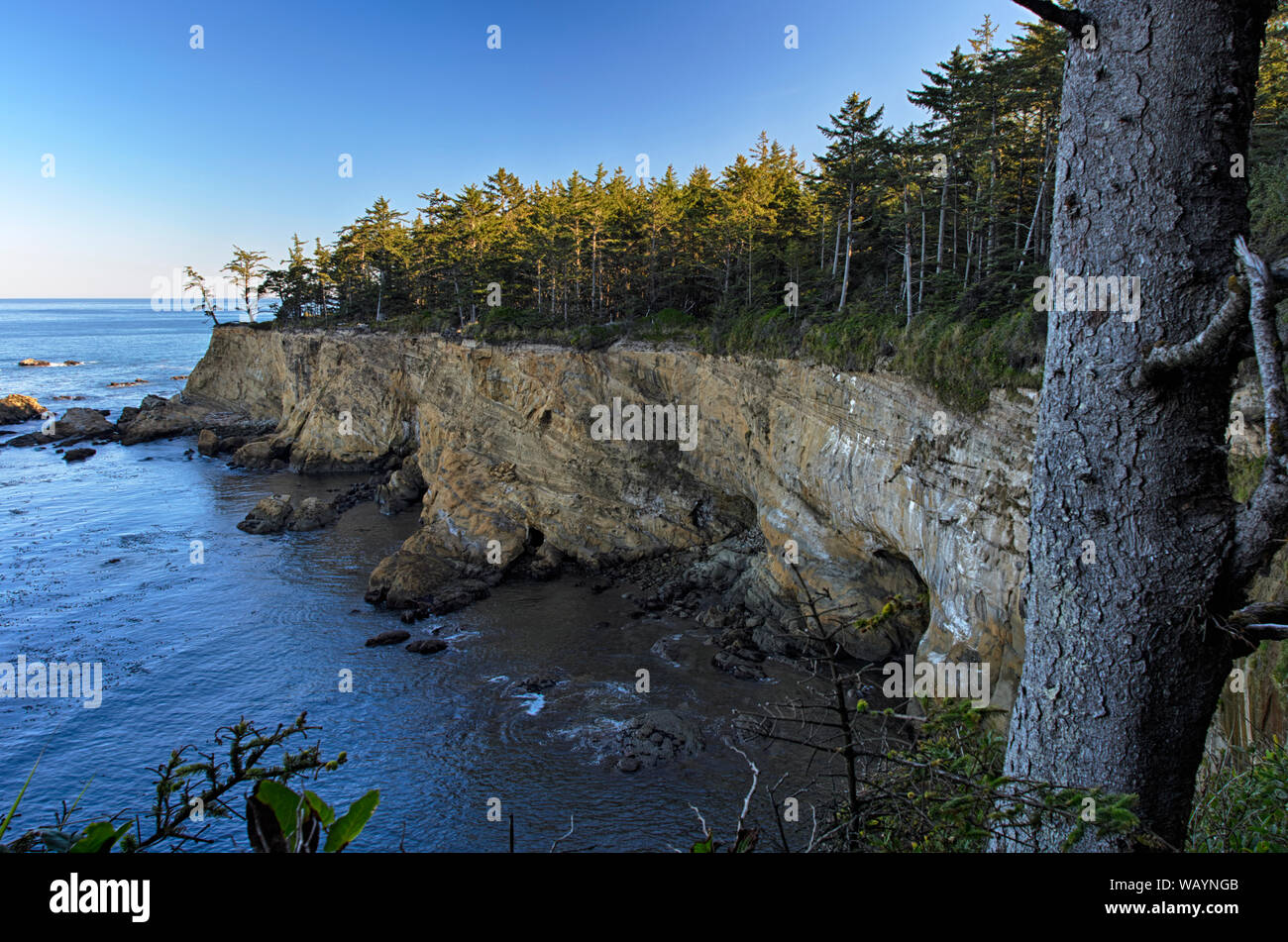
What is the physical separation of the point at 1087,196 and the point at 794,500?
2438 cm

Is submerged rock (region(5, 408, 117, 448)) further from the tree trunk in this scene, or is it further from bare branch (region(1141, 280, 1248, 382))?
bare branch (region(1141, 280, 1248, 382))

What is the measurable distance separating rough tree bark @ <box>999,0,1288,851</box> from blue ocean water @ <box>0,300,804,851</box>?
1038 cm

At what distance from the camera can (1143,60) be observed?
2.72 meters

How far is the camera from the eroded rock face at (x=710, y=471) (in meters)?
17.9

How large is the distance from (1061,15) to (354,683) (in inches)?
1005

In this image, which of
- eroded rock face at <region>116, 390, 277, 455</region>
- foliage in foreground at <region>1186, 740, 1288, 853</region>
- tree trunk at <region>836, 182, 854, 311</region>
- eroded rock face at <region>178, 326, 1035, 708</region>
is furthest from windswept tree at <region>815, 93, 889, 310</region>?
eroded rock face at <region>116, 390, 277, 455</region>

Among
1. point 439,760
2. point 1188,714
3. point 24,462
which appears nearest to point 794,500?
point 439,760

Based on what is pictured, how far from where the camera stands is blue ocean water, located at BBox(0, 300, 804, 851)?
17672 mm

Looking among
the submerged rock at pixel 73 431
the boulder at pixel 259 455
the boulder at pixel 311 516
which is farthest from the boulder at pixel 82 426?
the boulder at pixel 311 516

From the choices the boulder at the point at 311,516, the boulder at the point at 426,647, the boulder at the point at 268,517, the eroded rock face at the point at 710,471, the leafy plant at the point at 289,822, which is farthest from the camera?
the boulder at the point at 311,516

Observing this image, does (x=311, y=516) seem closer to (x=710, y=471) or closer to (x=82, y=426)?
(x=710, y=471)

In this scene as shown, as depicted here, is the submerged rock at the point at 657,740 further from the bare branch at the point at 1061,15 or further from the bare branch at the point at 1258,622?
the bare branch at the point at 1061,15

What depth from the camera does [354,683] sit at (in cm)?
2369
